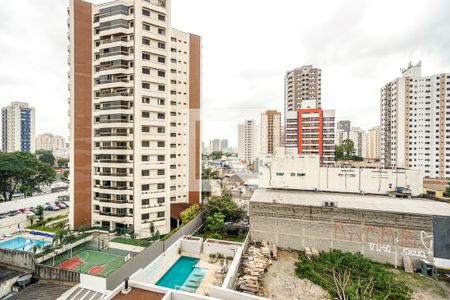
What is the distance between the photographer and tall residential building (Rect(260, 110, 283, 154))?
72000 millimetres

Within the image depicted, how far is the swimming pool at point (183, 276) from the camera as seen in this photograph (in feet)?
45.0

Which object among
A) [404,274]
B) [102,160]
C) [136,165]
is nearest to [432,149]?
[404,274]

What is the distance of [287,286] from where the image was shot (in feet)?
44.0

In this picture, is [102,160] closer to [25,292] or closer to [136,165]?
[136,165]

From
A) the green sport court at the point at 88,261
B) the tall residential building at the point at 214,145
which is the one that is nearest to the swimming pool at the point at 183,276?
the green sport court at the point at 88,261

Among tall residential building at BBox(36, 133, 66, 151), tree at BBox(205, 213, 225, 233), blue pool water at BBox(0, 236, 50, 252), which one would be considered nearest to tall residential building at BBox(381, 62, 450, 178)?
tree at BBox(205, 213, 225, 233)

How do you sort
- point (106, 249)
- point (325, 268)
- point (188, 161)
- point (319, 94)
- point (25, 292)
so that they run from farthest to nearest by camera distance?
point (319, 94)
point (188, 161)
point (106, 249)
point (325, 268)
point (25, 292)

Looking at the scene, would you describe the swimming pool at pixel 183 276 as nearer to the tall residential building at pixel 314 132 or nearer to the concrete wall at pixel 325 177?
the concrete wall at pixel 325 177

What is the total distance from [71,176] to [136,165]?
689 centimetres

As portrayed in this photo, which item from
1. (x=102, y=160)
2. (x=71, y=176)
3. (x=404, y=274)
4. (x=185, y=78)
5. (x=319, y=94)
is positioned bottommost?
(x=404, y=274)

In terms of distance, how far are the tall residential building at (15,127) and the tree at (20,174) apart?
45565 mm

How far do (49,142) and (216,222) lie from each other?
12206 cm

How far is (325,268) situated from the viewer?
1461cm

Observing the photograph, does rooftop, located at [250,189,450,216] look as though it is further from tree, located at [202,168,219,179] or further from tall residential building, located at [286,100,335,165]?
tree, located at [202,168,219,179]
